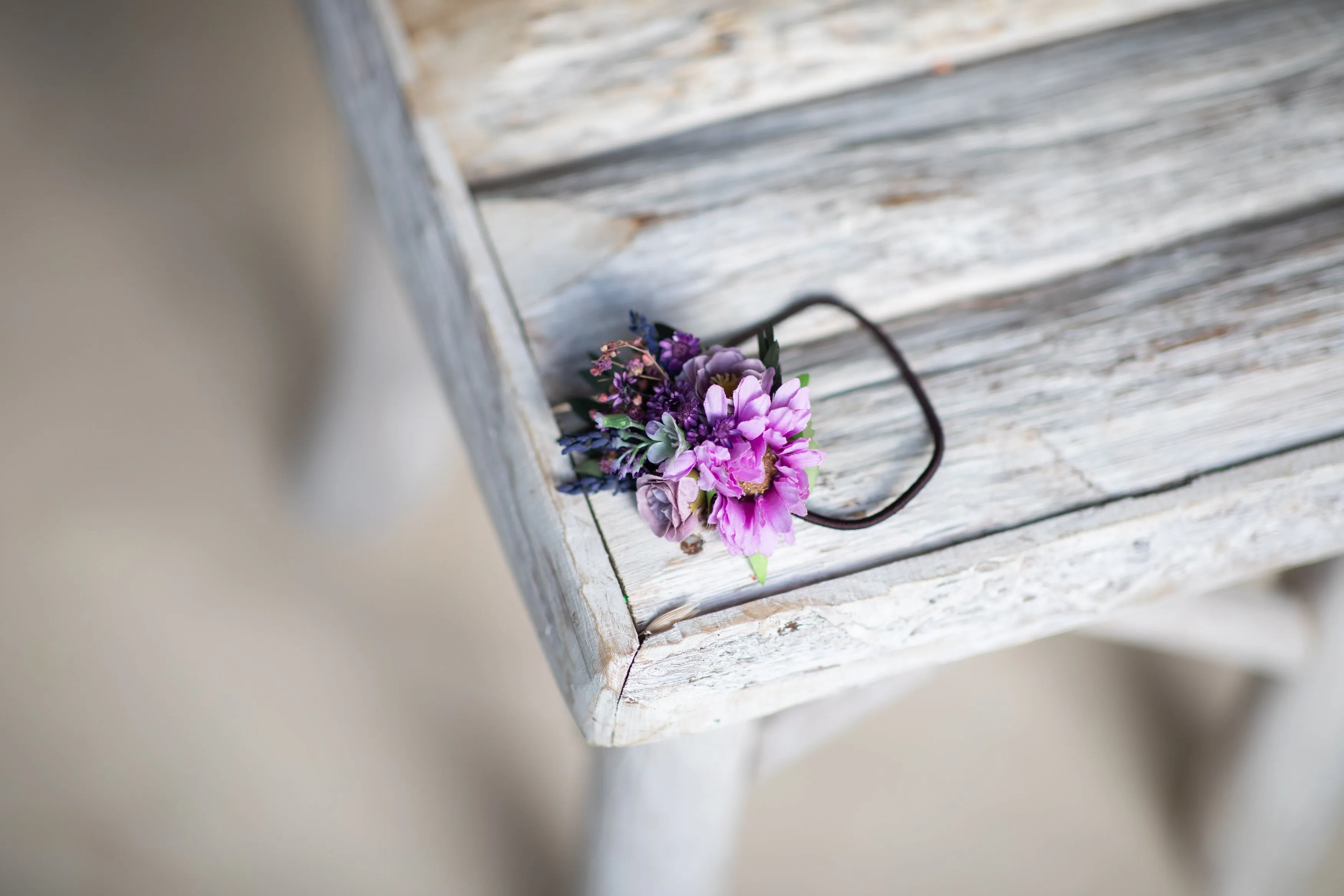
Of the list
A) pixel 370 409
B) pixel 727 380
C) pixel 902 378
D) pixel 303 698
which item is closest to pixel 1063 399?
pixel 902 378

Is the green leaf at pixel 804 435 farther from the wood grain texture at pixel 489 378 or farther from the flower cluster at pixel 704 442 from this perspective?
the wood grain texture at pixel 489 378

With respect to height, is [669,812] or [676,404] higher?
[676,404]

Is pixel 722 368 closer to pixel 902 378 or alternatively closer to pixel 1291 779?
pixel 902 378

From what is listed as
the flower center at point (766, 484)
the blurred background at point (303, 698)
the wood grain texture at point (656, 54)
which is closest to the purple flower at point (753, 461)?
the flower center at point (766, 484)

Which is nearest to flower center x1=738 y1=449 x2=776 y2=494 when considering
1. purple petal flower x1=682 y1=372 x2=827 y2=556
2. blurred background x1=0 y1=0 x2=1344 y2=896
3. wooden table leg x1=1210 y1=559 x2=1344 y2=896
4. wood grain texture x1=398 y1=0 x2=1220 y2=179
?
purple petal flower x1=682 y1=372 x2=827 y2=556

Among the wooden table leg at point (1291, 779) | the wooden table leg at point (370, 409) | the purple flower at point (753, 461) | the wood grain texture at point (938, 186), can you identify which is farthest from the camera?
the wooden table leg at point (370, 409)

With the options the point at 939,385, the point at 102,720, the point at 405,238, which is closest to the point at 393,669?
the point at 102,720
